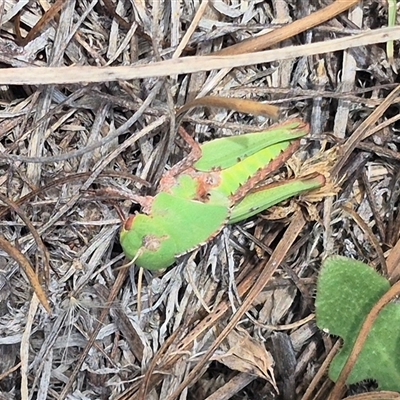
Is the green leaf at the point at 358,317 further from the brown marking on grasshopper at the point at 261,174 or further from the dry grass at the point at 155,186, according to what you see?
the brown marking on grasshopper at the point at 261,174

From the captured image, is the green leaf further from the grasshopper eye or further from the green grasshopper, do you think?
the grasshopper eye

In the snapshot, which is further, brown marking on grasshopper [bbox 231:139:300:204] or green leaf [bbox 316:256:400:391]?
green leaf [bbox 316:256:400:391]

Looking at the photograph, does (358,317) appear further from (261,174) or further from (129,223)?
(129,223)

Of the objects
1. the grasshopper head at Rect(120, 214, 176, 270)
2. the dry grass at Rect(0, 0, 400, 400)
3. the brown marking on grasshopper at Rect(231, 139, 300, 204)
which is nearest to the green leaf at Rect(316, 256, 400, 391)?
the dry grass at Rect(0, 0, 400, 400)

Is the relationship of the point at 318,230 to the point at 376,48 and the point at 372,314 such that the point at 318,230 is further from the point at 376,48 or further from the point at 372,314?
the point at 376,48

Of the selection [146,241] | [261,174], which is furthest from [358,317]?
[146,241]

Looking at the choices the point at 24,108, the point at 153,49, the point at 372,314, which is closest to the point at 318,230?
the point at 372,314
